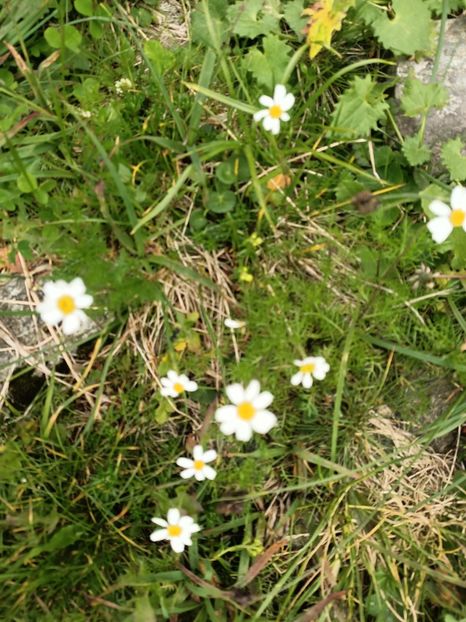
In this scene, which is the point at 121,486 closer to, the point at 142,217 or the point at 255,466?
the point at 255,466

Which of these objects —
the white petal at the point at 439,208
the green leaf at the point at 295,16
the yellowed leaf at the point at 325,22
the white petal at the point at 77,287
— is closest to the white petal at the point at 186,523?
the white petal at the point at 77,287

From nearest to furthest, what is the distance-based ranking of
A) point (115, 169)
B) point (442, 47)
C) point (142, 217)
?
point (115, 169)
point (142, 217)
point (442, 47)

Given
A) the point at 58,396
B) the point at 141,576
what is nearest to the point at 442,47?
the point at 58,396

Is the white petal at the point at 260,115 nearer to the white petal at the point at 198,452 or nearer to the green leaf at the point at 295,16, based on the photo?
the green leaf at the point at 295,16

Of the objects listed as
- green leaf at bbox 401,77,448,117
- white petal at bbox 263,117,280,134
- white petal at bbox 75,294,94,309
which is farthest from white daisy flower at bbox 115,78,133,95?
green leaf at bbox 401,77,448,117

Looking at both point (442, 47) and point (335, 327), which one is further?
point (442, 47)

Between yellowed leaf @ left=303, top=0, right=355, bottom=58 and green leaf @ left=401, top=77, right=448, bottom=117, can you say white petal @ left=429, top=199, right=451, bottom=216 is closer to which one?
green leaf @ left=401, top=77, right=448, bottom=117

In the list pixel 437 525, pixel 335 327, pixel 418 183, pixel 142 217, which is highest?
pixel 142 217
